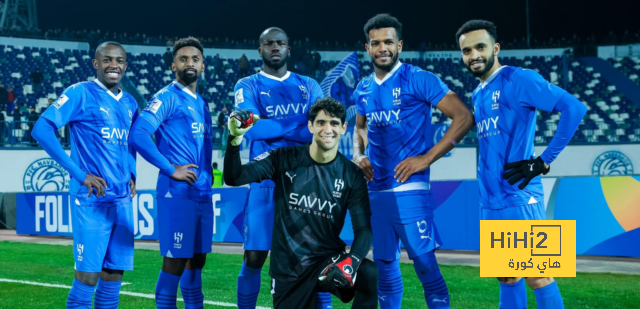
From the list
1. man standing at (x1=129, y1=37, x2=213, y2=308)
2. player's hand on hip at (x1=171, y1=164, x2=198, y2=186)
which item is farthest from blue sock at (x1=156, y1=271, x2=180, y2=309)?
player's hand on hip at (x1=171, y1=164, x2=198, y2=186)

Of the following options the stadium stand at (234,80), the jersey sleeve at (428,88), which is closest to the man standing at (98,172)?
the jersey sleeve at (428,88)

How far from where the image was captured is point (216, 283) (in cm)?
837

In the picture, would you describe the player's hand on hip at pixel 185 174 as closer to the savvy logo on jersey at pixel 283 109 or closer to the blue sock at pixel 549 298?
the savvy logo on jersey at pixel 283 109

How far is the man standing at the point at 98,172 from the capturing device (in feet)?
15.9

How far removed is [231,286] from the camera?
8164 millimetres

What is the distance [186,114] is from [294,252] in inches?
65.7

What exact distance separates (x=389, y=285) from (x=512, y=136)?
1.40m

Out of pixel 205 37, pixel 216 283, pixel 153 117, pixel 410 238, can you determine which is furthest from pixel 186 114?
pixel 205 37

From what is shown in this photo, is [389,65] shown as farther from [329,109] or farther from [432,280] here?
[432,280]

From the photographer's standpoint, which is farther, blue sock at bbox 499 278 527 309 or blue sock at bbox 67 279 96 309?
blue sock at bbox 67 279 96 309

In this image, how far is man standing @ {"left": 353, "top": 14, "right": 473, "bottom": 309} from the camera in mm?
4609

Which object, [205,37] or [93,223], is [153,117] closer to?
[93,223]

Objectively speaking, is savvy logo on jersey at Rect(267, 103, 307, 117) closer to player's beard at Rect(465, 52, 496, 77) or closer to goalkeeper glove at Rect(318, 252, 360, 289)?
player's beard at Rect(465, 52, 496, 77)

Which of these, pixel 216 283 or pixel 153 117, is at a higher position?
pixel 153 117
